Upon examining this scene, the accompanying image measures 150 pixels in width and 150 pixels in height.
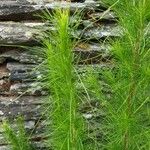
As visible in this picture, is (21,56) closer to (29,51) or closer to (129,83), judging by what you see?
(29,51)

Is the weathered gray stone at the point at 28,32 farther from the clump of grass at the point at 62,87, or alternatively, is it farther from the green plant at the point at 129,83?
the green plant at the point at 129,83

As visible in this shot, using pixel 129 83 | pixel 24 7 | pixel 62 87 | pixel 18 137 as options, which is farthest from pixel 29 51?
pixel 129 83

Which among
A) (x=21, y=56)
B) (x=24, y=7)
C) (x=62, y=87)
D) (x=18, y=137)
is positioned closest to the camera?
(x=62, y=87)

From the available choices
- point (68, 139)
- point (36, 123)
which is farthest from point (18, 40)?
point (68, 139)

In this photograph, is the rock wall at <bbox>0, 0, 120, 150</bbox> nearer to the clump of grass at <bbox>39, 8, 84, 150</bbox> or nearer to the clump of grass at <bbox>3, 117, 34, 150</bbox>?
the clump of grass at <bbox>3, 117, 34, 150</bbox>

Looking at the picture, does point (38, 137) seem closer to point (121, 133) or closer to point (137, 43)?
point (121, 133)

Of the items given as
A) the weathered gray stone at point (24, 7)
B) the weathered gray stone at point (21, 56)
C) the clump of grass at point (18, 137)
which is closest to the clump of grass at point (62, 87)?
the clump of grass at point (18, 137)
